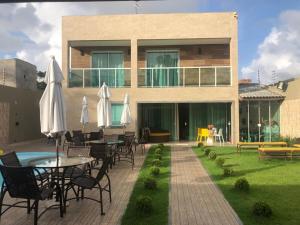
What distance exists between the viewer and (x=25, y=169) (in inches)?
225

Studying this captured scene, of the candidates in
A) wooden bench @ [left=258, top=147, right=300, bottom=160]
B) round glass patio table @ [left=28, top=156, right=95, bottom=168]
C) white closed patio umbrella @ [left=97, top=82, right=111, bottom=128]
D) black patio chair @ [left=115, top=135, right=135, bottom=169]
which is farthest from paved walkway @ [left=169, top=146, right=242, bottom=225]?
white closed patio umbrella @ [left=97, top=82, right=111, bottom=128]

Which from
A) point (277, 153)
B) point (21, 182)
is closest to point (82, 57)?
point (277, 153)

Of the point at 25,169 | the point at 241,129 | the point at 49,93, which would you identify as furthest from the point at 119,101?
the point at 25,169

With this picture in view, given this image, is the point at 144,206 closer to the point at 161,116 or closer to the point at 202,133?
the point at 202,133

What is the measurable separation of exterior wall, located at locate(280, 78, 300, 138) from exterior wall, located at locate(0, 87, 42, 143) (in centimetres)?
1557

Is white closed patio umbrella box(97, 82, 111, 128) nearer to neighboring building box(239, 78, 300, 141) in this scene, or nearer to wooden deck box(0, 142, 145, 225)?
wooden deck box(0, 142, 145, 225)

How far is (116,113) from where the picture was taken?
20.8 metres

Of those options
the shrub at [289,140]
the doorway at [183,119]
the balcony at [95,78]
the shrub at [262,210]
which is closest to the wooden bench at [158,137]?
the doorway at [183,119]

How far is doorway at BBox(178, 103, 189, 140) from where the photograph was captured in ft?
76.3

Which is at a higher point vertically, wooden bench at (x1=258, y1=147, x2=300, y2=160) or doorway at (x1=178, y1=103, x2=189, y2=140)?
doorway at (x1=178, y1=103, x2=189, y2=140)

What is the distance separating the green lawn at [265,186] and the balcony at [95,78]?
317 inches

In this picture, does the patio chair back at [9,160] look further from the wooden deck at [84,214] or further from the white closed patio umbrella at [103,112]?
the white closed patio umbrella at [103,112]

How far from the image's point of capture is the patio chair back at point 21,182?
5758 millimetres

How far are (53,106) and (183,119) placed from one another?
16223 millimetres
